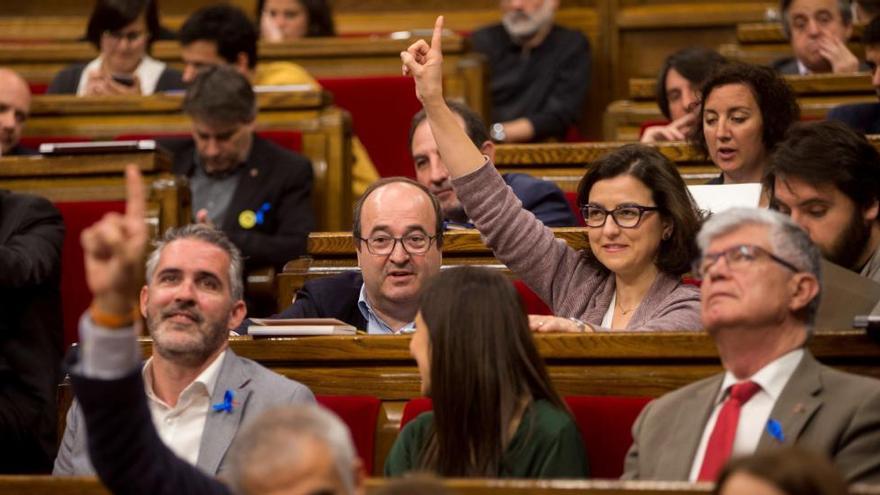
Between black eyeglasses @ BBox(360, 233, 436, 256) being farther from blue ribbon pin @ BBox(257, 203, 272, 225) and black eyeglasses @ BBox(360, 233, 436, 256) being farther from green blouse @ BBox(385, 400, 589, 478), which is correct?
blue ribbon pin @ BBox(257, 203, 272, 225)

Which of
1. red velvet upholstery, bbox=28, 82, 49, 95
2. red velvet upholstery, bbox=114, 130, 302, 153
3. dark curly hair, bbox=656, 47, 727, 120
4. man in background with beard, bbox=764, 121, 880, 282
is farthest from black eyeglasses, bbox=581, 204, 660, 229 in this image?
red velvet upholstery, bbox=28, 82, 49, 95

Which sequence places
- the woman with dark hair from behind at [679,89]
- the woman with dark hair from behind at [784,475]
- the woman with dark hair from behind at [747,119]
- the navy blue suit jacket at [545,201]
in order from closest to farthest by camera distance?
the woman with dark hair from behind at [784,475]
the woman with dark hair from behind at [747,119]
the navy blue suit jacket at [545,201]
the woman with dark hair from behind at [679,89]

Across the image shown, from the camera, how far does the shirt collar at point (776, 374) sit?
4.92 feet

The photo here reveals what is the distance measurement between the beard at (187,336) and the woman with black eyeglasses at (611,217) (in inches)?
13.5

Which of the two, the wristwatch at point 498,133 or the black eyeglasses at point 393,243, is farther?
the wristwatch at point 498,133

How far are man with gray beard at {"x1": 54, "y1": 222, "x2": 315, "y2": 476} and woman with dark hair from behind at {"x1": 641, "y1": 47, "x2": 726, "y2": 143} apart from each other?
99 centimetres

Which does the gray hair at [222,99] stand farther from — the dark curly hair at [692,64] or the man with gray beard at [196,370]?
the man with gray beard at [196,370]

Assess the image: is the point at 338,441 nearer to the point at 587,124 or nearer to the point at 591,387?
the point at 591,387

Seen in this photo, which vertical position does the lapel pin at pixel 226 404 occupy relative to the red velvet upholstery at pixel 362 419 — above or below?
above

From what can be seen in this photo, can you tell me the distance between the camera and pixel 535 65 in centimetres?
357

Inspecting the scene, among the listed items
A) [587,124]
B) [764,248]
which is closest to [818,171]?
[764,248]

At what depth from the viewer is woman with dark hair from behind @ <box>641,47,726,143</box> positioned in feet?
8.71

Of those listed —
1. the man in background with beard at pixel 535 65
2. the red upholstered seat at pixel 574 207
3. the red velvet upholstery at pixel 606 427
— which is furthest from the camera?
the man in background with beard at pixel 535 65

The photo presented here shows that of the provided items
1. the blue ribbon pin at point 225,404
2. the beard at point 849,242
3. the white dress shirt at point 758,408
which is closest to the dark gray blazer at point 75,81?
the blue ribbon pin at point 225,404
